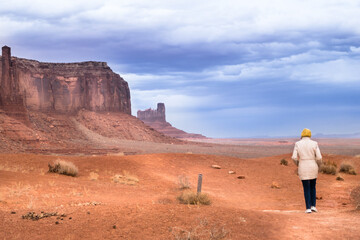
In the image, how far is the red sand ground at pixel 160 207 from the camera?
677cm

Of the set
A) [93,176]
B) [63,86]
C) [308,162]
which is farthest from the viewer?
[63,86]

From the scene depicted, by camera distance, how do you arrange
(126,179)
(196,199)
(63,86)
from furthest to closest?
(63,86)
(126,179)
(196,199)

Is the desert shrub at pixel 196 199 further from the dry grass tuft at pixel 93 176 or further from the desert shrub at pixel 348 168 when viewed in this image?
the desert shrub at pixel 348 168

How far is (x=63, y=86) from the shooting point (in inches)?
3314

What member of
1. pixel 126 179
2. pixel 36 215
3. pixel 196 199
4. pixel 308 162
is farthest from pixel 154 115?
pixel 36 215

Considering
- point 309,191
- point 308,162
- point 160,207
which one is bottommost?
point 160,207

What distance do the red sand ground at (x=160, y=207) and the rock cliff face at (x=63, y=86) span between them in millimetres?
46853

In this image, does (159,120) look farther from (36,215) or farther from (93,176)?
(36,215)

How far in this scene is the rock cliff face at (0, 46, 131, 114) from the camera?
203 ft

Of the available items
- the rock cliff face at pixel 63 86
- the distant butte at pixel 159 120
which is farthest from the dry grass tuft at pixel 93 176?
the distant butte at pixel 159 120

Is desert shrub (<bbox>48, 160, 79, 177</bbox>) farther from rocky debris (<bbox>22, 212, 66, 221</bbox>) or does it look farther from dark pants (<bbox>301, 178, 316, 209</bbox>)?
dark pants (<bbox>301, 178, 316, 209</bbox>)

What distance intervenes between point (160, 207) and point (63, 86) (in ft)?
268

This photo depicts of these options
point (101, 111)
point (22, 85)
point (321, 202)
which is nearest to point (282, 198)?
point (321, 202)

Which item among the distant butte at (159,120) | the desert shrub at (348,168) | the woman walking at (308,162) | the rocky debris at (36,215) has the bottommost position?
the desert shrub at (348,168)
